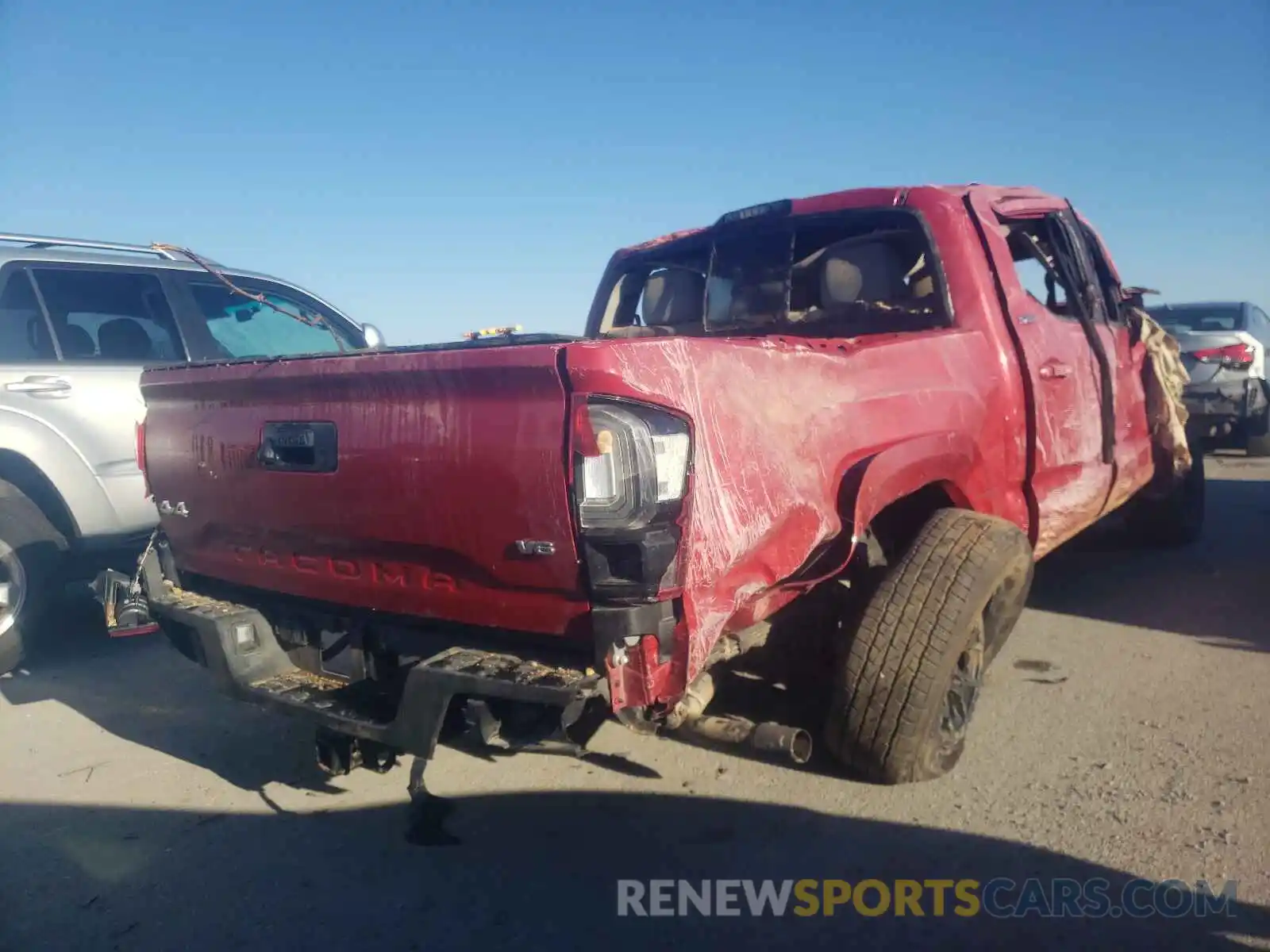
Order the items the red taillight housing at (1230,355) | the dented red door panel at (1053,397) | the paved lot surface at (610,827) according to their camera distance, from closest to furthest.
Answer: the paved lot surface at (610,827) < the dented red door panel at (1053,397) < the red taillight housing at (1230,355)

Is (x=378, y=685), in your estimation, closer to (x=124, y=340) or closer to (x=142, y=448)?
(x=142, y=448)

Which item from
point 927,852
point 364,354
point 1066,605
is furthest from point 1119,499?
point 364,354

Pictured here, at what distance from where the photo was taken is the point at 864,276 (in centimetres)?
378

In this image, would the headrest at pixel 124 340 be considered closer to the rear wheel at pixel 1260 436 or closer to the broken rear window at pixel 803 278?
the broken rear window at pixel 803 278

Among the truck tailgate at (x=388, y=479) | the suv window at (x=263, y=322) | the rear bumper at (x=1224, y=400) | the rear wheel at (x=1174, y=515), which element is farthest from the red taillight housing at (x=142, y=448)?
the rear bumper at (x=1224, y=400)

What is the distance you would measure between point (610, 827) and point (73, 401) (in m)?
3.65

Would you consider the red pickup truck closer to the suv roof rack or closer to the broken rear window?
the broken rear window

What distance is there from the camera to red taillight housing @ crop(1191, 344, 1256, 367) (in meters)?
9.15

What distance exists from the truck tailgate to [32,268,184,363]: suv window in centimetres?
217

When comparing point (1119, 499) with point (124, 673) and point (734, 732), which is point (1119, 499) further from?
point (124, 673)

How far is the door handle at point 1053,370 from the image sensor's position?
3.73 m

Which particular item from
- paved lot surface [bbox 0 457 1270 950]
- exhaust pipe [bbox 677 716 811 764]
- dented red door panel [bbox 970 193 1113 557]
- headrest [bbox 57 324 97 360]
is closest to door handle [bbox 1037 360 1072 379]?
dented red door panel [bbox 970 193 1113 557]

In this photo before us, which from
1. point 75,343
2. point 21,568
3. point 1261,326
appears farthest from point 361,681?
point 1261,326

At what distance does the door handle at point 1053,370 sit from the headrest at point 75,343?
15.6 feet
